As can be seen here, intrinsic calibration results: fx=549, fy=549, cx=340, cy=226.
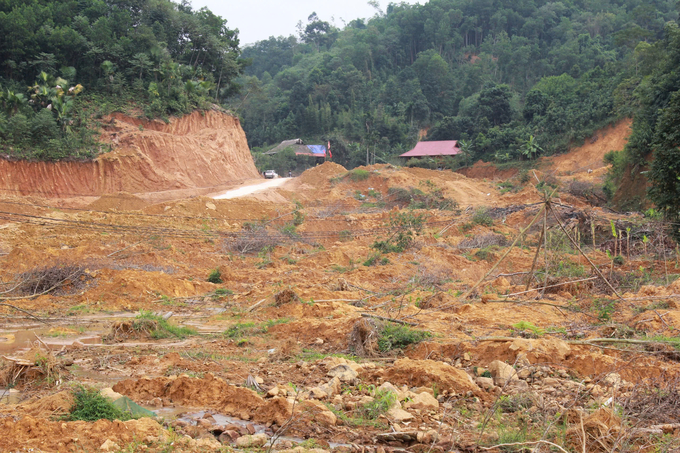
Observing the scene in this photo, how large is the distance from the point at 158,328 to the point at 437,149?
41563mm

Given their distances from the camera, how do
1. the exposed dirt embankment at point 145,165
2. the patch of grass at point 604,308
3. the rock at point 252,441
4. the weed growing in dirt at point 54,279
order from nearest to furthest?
the rock at point 252,441
the patch of grass at point 604,308
the weed growing in dirt at point 54,279
the exposed dirt embankment at point 145,165

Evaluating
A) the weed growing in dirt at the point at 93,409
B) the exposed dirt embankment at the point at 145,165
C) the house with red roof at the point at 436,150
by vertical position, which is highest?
the exposed dirt embankment at the point at 145,165

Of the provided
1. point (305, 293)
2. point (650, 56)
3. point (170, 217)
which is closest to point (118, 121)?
point (170, 217)

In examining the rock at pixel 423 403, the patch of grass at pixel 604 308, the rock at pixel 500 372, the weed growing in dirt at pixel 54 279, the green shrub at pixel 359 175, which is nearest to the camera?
the rock at pixel 423 403

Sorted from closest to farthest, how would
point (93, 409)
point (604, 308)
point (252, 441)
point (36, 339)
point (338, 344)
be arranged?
point (252, 441) < point (93, 409) < point (338, 344) < point (36, 339) < point (604, 308)

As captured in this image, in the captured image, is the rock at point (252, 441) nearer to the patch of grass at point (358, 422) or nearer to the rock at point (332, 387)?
the patch of grass at point (358, 422)

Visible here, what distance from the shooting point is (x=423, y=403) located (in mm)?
5172

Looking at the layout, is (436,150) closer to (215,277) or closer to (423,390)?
(215,277)

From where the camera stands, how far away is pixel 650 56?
33.7 m

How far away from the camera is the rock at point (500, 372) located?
5812mm

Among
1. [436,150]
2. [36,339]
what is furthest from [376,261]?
[436,150]

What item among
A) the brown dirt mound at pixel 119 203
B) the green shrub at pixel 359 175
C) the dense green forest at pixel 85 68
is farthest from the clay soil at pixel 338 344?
the green shrub at pixel 359 175

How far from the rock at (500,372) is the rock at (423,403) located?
3.10 feet

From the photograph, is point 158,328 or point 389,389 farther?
point 158,328
